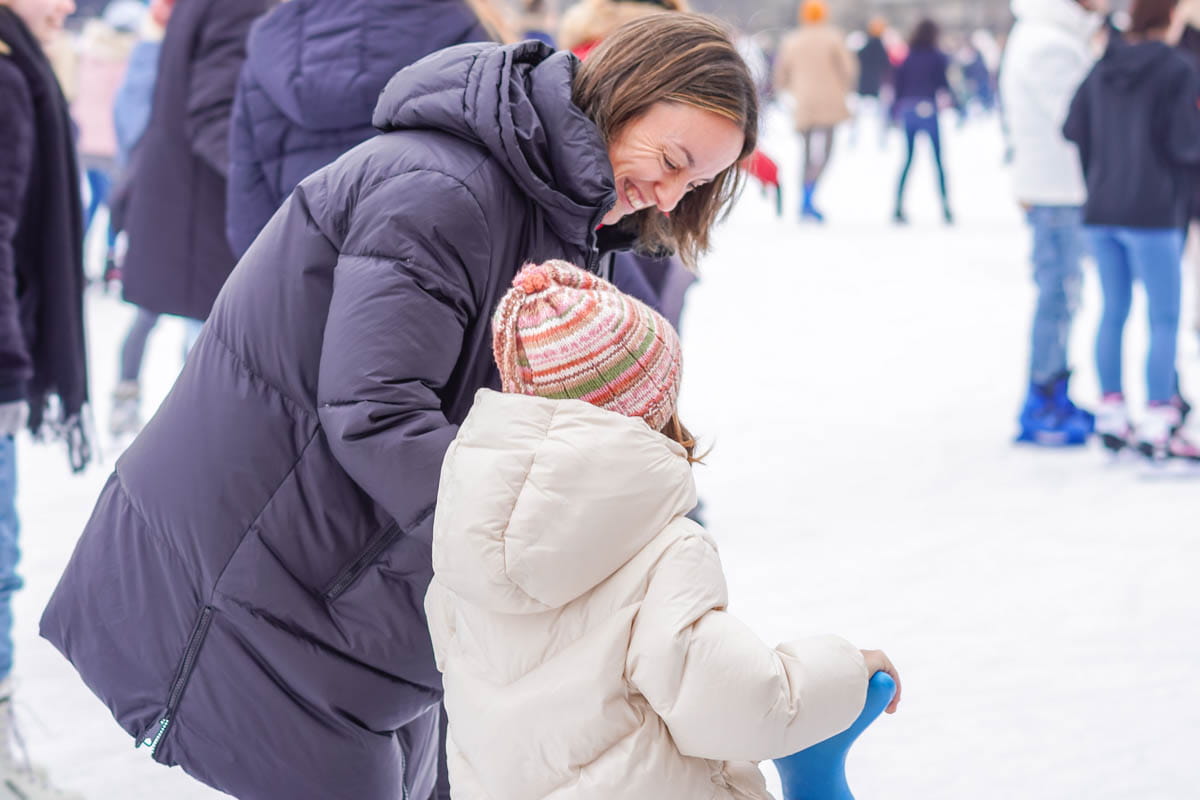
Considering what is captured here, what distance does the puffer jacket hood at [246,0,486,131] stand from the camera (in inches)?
94.2

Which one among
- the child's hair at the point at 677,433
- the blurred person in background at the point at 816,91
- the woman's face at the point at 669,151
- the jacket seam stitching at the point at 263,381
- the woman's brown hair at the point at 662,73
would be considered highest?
the woman's brown hair at the point at 662,73

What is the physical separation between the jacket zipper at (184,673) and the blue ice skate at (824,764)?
0.63 m

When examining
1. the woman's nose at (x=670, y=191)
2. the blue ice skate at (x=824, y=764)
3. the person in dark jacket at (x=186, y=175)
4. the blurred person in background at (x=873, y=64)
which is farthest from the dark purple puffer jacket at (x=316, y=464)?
the blurred person in background at (x=873, y=64)

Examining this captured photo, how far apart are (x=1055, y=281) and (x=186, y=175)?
2.95 metres

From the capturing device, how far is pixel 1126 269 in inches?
183

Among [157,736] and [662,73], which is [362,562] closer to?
[157,736]

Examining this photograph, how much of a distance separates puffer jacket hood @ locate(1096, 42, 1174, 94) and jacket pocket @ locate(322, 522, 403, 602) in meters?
3.64

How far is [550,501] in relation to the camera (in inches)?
47.2

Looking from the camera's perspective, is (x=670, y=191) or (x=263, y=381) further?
(x=670, y=191)

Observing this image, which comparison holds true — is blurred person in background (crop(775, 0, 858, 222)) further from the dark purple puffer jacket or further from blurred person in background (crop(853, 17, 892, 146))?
the dark purple puffer jacket

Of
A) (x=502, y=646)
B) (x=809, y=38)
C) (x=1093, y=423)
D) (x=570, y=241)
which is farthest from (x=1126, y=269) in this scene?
(x=809, y=38)

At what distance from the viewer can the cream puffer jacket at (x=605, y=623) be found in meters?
1.20

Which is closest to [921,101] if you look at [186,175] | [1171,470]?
[1171,470]

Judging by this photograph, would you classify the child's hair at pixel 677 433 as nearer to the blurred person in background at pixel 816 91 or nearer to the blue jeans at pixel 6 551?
the blue jeans at pixel 6 551
